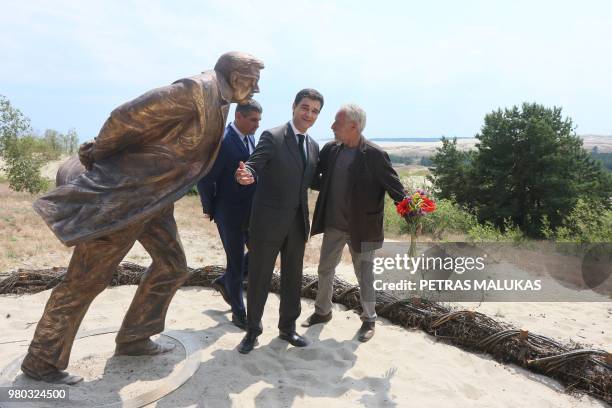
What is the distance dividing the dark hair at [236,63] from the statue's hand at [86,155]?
3.36 ft

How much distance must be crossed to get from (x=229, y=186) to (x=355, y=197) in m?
1.18

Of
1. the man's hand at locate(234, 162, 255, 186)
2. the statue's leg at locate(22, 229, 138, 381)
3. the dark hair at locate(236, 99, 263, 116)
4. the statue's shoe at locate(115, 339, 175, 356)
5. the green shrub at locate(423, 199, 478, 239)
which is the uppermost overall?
the dark hair at locate(236, 99, 263, 116)

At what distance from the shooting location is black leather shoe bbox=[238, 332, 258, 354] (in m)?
3.94

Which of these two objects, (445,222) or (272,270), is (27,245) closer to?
(272,270)

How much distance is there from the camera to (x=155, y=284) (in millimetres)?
3551

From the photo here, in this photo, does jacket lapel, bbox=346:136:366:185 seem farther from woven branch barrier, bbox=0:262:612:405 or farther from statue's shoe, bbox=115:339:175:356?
statue's shoe, bbox=115:339:175:356

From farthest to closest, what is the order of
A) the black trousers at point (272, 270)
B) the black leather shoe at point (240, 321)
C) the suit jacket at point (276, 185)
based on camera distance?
1. the black leather shoe at point (240, 321)
2. the black trousers at point (272, 270)
3. the suit jacket at point (276, 185)

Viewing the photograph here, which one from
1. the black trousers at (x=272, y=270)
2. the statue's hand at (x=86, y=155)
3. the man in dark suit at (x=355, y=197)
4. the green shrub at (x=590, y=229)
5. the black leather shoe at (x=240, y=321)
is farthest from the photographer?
the green shrub at (x=590, y=229)

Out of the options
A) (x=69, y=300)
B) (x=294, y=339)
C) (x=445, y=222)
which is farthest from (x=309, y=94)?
(x=445, y=222)

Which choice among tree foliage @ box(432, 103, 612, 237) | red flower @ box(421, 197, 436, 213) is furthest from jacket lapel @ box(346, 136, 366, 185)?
tree foliage @ box(432, 103, 612, 237)

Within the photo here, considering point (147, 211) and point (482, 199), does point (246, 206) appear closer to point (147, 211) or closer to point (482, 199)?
point (147, 211)

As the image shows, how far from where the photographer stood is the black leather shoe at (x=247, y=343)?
394cm

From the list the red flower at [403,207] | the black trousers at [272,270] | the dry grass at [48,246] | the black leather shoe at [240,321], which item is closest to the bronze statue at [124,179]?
the black trousers at [272,270]

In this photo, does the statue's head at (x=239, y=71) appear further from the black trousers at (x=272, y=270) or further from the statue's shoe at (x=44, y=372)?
the statue's shoe at (x=44, y=372)
